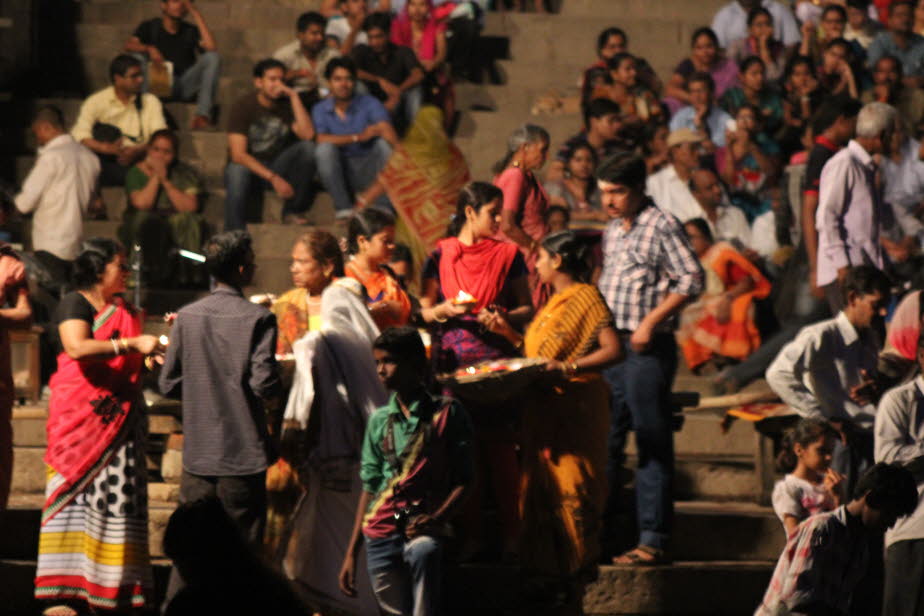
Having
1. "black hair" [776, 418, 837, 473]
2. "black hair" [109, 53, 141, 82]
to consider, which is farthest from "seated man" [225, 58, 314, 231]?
"black hair" [776, 418, 837, 473]

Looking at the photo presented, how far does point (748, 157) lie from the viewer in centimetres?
1349

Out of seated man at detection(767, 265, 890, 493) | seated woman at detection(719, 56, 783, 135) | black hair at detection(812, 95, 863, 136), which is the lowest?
seated man at detection(767, 265, 890, 493)

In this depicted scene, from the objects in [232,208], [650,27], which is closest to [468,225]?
[232,208]

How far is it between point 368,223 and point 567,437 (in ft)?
4.20

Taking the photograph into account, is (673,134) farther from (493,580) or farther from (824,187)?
(493,580)

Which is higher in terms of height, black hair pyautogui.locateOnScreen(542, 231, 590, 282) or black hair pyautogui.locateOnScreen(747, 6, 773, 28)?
black hair pyautogui.locateOnScreen(747, 6, 773, 28)

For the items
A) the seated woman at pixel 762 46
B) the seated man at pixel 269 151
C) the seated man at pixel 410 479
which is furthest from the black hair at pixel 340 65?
the seated man at pixel 410 479

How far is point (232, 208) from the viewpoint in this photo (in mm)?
12516

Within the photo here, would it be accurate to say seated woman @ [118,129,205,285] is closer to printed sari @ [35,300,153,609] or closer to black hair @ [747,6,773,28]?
printed sari @ [35,300,153,609]

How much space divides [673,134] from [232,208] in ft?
10.8

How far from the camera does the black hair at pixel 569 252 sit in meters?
7.21

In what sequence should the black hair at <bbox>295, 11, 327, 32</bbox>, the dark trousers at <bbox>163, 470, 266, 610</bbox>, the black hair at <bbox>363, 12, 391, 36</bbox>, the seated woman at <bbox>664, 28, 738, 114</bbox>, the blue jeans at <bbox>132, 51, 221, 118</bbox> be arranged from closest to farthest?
the dark trousers at <bbox>163, 470, 266, 610</bbox>, the black hair at <bbox>295, 11, 327, 32</bbox>, the black hair at <bbox>363, 12, 391, 36</bbox>, the blue jeans at <bbox>132, 51, 221, 118</bbox>, the seated woman at <bbox>664, 28, 738, 114</bbox>

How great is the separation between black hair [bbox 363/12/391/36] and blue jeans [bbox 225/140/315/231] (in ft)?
4.97

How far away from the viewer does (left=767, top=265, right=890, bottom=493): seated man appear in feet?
25.2
